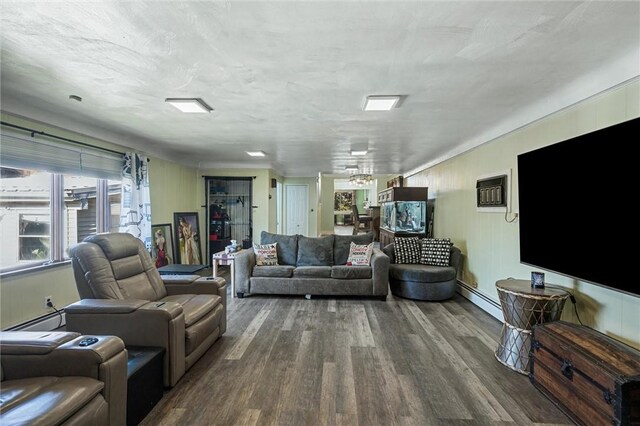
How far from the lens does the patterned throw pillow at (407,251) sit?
5012mm

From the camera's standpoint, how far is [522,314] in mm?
2529

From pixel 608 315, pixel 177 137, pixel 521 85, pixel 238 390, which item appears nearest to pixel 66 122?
pixel 177 137

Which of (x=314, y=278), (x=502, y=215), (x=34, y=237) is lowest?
(x=314, y=278)

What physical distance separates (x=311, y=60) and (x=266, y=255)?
11.2 ft

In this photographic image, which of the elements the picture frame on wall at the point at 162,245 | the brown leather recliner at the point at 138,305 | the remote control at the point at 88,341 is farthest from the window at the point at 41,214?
the remote control at the point at 88,341

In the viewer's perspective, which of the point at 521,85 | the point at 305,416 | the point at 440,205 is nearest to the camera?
the point at 305,416

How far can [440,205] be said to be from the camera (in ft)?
19.7

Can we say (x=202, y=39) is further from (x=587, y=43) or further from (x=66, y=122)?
(x=66, y=122)

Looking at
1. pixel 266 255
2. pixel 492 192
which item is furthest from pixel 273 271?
pixel 492 192

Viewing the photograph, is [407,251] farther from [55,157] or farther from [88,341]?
[55,157]

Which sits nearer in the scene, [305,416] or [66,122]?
[305,416]

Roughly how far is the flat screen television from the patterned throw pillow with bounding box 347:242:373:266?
91.3 inches

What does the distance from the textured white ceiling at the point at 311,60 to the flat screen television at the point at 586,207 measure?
1.88ft

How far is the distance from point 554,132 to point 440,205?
318 cm
